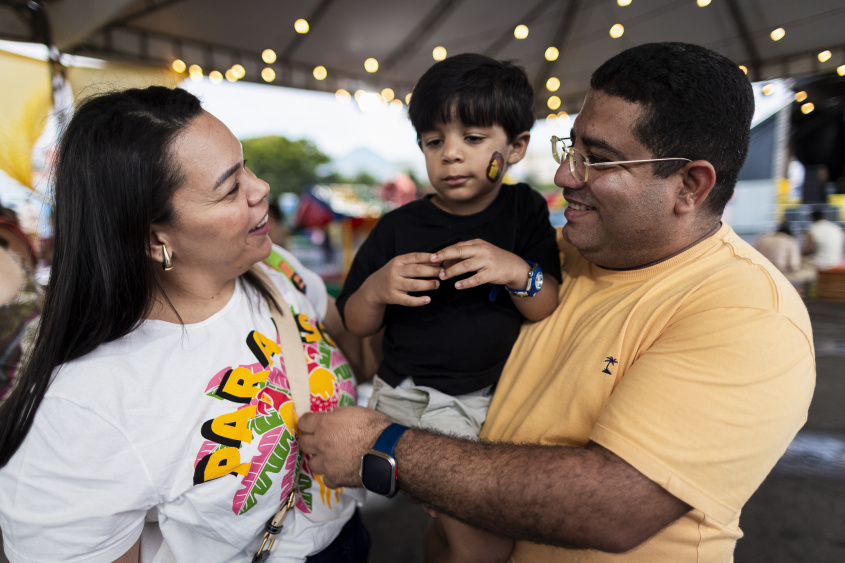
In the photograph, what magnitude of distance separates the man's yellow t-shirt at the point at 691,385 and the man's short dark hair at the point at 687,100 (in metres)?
0.27

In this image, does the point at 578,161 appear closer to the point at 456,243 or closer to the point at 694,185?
the point at 694,185

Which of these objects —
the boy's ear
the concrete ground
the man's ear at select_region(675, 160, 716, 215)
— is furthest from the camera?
the concrete ground

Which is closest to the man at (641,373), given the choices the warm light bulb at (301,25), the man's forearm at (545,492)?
the man's forearm at (545,492)

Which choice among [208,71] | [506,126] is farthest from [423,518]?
[208,71]

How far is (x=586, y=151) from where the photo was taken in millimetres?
1422

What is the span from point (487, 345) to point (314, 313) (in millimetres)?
697

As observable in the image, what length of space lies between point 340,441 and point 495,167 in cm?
106

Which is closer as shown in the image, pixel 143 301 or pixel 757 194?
pixel 143 301

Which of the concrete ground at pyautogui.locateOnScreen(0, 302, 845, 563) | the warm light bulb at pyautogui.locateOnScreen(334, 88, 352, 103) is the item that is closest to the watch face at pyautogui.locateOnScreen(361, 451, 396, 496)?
the concrete ground at pyautogui.locateOnScreen(0, 302, 845, 563)

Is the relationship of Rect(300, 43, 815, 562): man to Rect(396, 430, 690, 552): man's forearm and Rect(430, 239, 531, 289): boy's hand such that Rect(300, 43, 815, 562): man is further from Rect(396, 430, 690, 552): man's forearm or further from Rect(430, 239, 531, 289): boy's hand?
Rect(430, 239, 531, 289): boy's hand

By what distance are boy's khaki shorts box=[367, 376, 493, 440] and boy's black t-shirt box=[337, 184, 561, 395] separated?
37 millimetres

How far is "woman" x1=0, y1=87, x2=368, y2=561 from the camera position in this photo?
3.60 ft

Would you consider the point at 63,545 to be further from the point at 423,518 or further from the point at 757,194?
the point at 757,194

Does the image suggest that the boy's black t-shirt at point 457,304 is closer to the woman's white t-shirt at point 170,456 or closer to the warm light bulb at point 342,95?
the woman's white t-shirt at point 170,456
